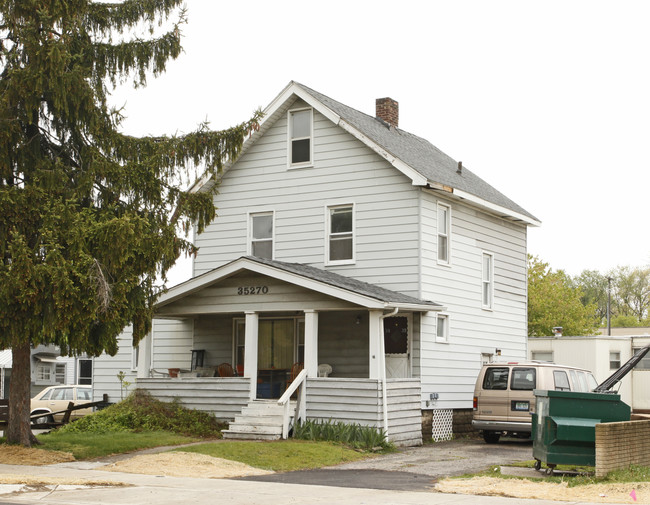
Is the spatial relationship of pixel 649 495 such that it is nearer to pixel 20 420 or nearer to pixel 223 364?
pixel 20 420

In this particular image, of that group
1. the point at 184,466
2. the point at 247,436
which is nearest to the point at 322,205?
the point at 247,436

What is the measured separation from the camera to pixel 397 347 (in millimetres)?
22250

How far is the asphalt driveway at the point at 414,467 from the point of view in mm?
14195

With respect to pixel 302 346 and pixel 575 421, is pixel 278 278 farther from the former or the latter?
pixel 575 421

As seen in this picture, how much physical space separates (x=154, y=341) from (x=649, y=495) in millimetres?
17413

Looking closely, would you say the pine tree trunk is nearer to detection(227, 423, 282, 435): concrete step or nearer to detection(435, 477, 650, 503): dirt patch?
detection(227, 423, 282, 435): concrete step

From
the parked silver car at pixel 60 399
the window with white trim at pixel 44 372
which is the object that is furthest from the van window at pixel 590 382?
the window with white trim at pixel 44 372

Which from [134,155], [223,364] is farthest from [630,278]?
[134,155]

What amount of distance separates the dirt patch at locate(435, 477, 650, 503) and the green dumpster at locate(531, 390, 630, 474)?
0.79 metres

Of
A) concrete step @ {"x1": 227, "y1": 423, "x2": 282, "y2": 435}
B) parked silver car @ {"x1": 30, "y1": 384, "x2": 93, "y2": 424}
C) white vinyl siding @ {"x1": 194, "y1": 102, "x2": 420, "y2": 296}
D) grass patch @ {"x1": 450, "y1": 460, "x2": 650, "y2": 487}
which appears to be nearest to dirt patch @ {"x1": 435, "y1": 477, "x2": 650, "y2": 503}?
grass patch @ {"x1": 450, "y1": 460, "x2": 650, "y2": 487}

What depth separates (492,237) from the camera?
2606cm

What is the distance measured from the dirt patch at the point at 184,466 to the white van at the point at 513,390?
7.41 metres

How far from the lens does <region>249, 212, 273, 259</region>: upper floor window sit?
24.9m

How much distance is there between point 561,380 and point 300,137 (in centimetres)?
967
